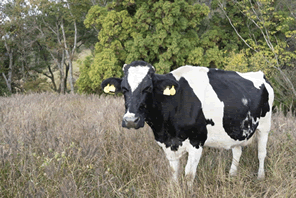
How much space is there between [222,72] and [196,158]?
3.75 feet

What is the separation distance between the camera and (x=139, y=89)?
2012 millimetres

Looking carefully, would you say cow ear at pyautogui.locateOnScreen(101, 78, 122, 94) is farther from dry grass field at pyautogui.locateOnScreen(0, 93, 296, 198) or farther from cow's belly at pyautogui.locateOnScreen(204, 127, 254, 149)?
cow's belly at pyautogui.locateOnScreen(204, 127, 254, 149)

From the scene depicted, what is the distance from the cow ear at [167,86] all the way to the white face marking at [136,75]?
199 mm

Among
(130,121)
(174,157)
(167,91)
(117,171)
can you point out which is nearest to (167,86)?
(167,91)

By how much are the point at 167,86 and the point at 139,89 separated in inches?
11.8

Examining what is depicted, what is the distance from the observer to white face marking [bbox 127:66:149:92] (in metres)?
2.01

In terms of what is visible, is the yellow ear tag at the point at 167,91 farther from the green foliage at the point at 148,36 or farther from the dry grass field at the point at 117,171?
the green foliage at the point at 148,36

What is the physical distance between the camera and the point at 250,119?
2678 mm

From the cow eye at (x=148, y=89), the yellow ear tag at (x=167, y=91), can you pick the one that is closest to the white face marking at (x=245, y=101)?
the yellow ear tag at (x=167, y=91)

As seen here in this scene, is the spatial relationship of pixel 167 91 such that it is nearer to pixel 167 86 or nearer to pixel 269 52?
pixel 167 86

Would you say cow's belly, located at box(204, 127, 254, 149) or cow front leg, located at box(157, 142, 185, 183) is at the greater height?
cow's belly, located at box(204, 127, 254, 149)

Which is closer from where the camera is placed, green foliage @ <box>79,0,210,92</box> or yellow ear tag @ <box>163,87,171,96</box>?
yellow ear tag @ <box>163,87,171,96</box>

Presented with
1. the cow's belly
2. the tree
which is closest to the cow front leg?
the cow's belly

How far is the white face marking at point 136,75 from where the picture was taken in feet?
6.60
